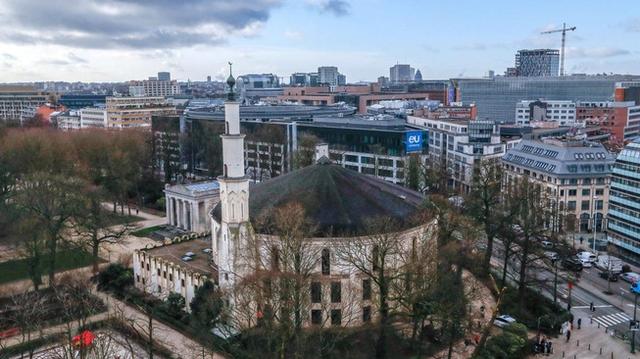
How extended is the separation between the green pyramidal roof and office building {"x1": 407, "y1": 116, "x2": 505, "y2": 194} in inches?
2015

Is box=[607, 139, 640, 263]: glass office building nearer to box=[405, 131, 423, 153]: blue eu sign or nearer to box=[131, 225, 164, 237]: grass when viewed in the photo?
box=[405, 131, 423, 153]: blue eu sign

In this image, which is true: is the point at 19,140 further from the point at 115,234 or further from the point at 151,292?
the point at 151,292

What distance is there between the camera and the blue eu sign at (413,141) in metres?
110

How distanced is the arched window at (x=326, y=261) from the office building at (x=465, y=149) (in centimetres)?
6014

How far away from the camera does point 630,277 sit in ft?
209

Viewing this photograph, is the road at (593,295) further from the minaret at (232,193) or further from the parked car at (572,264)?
the minaret at (232,193)

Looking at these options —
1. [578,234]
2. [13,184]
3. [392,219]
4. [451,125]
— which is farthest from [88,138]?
[578,234]

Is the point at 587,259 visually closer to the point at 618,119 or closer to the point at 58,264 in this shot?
the point at 58,264

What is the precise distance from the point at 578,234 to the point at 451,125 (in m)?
44.7

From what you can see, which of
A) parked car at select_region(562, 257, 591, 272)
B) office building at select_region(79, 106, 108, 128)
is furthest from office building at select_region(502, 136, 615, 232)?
office building at select_region(79, 106, 108, 128)

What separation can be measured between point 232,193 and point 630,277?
43170 millimetres

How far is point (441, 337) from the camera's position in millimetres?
47812

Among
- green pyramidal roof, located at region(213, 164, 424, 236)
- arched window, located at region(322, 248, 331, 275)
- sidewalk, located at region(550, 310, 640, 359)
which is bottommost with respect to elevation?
sidewalk, located at region(550, 310, 640, 359)

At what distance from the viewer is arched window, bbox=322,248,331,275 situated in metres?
50.8
